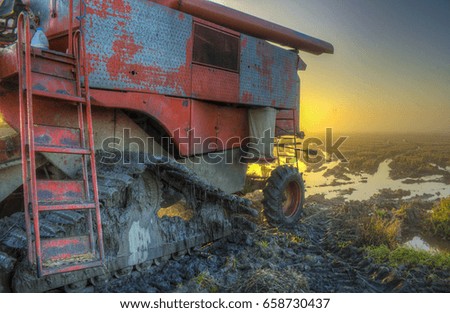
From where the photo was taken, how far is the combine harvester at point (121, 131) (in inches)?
130

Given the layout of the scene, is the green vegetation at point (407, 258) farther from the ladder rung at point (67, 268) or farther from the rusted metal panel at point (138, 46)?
the ladder rung at point (67, 268)

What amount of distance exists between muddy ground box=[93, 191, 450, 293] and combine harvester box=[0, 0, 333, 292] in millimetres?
213

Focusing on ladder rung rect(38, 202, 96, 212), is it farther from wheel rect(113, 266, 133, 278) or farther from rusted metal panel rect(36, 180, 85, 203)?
wheel rect(113, 266, 133, 278)

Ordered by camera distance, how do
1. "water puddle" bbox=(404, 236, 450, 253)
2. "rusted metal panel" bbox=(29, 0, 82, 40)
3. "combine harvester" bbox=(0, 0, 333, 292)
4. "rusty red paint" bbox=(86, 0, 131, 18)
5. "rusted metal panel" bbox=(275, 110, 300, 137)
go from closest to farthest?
"combine harvester" bbox=(0, 0, 333, 292) < "rusty red paint" bbox=(86, 0, 131, 18) < "rusted metal panel" bbox=(29, 0, 82, 40) < "water puddle" bbox=(404, 236, 450, 253) < "rusted metal panel" bbox=(275, 110, 300, 137)

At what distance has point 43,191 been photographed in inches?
126

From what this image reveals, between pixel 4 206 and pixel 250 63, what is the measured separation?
4254mm

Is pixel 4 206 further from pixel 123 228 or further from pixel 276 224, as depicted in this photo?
pixel 276 224

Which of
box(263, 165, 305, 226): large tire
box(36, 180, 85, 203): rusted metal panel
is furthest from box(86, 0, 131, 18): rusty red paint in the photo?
box(263, 165, 305, 226): large tire

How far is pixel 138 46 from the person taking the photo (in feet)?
15.4

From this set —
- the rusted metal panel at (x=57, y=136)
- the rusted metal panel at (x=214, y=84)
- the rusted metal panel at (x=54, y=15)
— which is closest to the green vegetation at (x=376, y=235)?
the rusted metal panel at (x=214, y=84)

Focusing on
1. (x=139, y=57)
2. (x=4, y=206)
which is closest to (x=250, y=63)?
(x=139, y=57)

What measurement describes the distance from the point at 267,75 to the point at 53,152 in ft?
15.0

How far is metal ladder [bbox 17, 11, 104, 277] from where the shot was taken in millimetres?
2980

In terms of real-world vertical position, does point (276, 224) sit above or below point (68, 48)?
below
